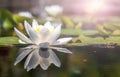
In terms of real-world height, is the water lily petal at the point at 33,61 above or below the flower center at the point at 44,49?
above

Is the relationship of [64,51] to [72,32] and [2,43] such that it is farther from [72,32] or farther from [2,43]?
[72,32]

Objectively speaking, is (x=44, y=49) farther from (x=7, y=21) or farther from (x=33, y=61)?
(x=7, y=21)

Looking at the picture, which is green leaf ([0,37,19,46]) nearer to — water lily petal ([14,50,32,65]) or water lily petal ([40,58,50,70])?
water lily petal ([14,50,32,65])

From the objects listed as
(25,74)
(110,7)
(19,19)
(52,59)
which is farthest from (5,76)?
(110,7)

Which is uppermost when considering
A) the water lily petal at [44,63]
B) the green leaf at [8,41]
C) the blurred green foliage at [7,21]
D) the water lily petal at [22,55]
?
the water lily petal at [44,63]

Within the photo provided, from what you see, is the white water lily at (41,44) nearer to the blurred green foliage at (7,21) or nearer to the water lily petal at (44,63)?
the water lily petal at (44,63)

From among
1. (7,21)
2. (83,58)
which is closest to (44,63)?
(83,58)

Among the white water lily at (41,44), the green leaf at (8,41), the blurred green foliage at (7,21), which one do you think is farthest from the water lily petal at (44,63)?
the blurred green foliage at (7,21)

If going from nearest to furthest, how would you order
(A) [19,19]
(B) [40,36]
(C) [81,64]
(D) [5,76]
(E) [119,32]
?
(D) [5,76] < (C) [81,64] < (B) [40,36] < (E) [119,32] < (A) [19,19]

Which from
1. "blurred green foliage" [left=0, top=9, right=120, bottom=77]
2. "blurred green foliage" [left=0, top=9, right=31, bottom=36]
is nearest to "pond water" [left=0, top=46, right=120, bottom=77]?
"blurred green foliage" [left=0, top=9, right=120, bottom=77]
